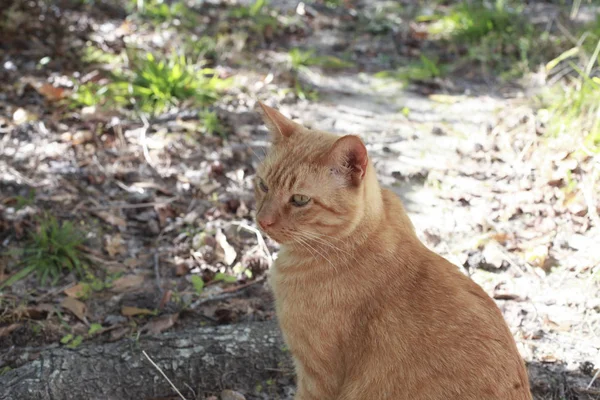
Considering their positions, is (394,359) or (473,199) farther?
(473,199)

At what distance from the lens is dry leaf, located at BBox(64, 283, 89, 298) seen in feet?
11.6

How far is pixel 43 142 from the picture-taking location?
4766mm

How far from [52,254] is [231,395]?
1.57 meters

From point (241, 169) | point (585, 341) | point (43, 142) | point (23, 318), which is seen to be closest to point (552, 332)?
point (585, 341)

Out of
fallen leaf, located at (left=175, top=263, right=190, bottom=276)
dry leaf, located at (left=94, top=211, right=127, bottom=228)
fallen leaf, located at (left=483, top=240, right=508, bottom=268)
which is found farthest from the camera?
dry leaf, located at (left=94, top=211, right=127, bottom=228)

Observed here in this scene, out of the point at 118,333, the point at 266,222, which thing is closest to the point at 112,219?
the point at 118,333

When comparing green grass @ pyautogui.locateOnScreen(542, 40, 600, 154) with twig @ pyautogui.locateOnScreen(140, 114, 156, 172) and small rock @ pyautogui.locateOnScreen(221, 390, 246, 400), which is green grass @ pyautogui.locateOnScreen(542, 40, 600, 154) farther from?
twig @ pyautogui.locateOnScreen(140, 114, 156, 172)

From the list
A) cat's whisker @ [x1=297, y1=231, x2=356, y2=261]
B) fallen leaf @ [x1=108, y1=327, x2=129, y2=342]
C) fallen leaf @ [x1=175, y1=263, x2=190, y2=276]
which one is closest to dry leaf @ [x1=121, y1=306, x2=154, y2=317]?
fallen leaf @ [x1=108, y1=327, x2=129, y2=342]

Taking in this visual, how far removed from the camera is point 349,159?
2377 mm

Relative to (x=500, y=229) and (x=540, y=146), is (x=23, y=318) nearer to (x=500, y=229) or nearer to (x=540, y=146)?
(x=500, y=229)

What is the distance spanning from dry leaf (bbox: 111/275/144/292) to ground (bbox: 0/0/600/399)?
15 millimetres

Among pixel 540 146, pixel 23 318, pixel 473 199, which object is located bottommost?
pixel 23 318

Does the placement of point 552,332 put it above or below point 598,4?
below

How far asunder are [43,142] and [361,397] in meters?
3.63
